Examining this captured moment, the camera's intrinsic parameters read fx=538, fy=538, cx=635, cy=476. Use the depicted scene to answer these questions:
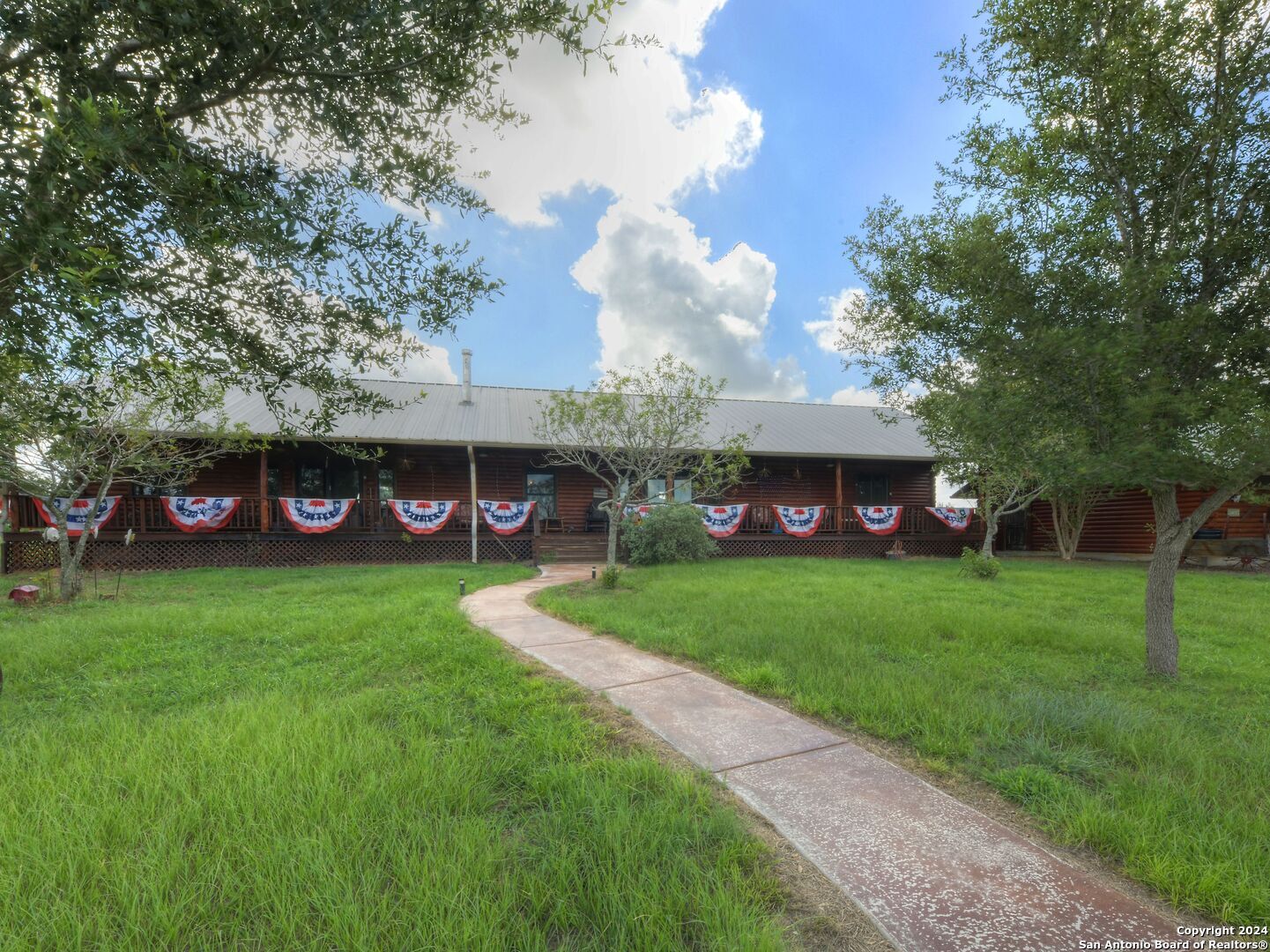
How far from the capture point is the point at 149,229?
8.04ft

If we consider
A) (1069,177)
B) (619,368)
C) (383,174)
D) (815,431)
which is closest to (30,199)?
(383,174)

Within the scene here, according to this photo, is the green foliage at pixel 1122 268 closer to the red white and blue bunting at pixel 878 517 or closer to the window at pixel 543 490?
the red white and blue bunting at pixel 878 517

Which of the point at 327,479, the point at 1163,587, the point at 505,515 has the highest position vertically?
the point at 327,479

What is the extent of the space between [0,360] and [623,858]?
3.78 meters

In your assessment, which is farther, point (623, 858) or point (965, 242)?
point (965, 242)

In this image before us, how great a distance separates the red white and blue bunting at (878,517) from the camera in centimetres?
1538

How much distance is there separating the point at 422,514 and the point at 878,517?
12390mm

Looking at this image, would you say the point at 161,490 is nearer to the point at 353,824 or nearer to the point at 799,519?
the point at 353,824

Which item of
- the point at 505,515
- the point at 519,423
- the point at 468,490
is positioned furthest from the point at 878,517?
the point at 468,490

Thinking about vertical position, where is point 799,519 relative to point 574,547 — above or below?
above

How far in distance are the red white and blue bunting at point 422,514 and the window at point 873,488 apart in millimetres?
12544

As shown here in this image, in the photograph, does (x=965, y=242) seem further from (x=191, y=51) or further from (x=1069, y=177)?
(x=191, y=51)

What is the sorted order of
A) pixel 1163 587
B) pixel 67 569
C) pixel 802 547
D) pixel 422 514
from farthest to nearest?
pixel 802 547, pixel 422 514, pixel 67 569, pixel 1163 587

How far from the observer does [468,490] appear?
15180 mm
